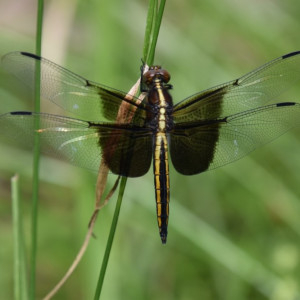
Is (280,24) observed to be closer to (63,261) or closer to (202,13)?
(202,13)

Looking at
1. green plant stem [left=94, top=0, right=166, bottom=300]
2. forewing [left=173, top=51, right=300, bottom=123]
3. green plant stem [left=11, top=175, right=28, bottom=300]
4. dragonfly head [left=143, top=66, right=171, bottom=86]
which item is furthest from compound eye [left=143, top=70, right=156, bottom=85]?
green plant stem [left=11, top=175, right=28, bottom=300]

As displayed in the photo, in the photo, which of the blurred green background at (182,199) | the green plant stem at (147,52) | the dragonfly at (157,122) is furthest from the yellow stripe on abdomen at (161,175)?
the blurred green background at (182,199)

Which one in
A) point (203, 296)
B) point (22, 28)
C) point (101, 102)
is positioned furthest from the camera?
point (22, 28)

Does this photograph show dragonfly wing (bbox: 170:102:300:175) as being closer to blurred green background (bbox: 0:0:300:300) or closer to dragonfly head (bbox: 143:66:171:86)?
dragonfly head (bbox: 143:66:171:86)

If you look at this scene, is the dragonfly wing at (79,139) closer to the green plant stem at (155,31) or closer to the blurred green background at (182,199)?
the green plant stem at (155,31)

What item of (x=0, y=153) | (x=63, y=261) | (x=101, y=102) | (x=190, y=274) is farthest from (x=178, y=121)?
(x=0, y=153)

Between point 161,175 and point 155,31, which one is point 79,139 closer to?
point 161,175

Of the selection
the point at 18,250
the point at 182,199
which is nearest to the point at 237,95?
the point at 18,250
